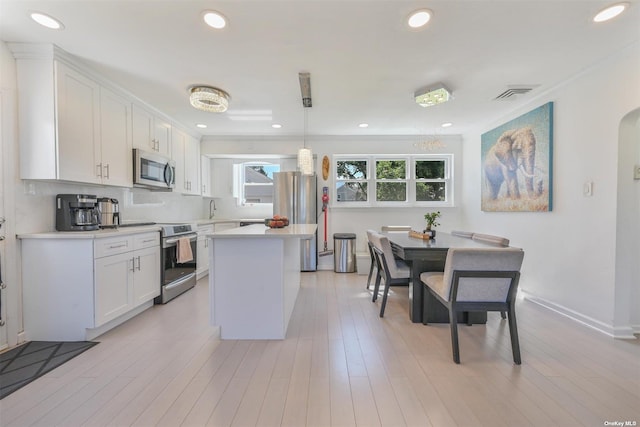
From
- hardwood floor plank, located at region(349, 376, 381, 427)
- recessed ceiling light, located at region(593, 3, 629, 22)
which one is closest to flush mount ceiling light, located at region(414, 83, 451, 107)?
recessed ceiling light, located at region(593, 3, 629, 22)

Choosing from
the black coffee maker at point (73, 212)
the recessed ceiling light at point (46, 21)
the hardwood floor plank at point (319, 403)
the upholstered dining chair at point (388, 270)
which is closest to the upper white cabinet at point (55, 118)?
the black coffee maker at point (73, 212)

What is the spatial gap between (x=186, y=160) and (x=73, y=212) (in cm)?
215

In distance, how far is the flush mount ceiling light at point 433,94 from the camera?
2.85 m

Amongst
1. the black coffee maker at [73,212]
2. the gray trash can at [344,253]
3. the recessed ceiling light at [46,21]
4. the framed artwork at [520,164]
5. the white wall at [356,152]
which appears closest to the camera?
the recessed ceiling light at [46,21]

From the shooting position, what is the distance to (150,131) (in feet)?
11.6

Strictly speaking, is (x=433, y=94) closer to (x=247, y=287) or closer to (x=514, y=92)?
(x=514, y=92)

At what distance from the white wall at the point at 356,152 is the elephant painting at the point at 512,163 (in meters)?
1.05

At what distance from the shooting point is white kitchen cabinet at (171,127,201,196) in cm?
418

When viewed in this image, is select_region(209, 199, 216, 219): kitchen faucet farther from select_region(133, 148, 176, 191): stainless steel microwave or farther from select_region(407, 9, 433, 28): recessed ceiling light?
select_region(407, 9, 433, 28): recessed ceiling light

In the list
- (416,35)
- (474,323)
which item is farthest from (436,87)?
(474,323)

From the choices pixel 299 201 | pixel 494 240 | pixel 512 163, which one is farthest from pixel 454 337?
pixel 299 201

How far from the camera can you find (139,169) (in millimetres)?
3172

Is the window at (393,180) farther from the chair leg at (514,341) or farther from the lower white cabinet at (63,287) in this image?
the lower white cabinet at (63,287)

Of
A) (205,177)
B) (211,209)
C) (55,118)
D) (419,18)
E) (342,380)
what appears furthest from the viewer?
(211,209)
